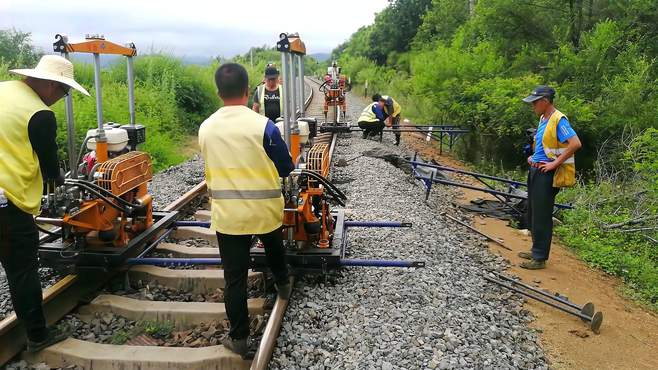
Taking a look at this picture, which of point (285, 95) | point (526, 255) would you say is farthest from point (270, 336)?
point (526, 255)

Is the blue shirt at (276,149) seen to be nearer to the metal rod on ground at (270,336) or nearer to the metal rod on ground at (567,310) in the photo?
the metal rod on ground at (270,336)

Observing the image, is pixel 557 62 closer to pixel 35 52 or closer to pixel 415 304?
pixel 415 304

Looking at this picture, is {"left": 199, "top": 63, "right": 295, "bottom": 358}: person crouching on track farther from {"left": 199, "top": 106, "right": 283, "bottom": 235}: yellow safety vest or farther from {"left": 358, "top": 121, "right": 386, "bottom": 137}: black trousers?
{"left": 358, "top": 121, "right": 386, "bottom": 137}: black trousers

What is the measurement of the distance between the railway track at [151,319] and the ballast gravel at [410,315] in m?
0.30

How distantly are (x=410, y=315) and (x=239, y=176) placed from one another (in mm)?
1805

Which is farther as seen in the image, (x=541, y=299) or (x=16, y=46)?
(x=16, y=46)

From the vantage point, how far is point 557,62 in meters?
13.5

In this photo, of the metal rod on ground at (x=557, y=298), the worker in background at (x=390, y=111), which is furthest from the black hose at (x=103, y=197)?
the worker in background at (x=390, y=111)

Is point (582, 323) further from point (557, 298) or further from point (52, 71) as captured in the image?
point (52, 71)

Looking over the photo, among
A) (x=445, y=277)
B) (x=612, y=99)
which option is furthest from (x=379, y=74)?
(x=445, y=277)

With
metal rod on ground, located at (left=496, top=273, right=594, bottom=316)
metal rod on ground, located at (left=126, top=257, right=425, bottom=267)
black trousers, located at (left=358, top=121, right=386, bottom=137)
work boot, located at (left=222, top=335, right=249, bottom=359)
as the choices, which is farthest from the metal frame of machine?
black trousers, located at (left=358, top=121, right=386, bottom=137)

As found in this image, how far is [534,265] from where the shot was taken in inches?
235

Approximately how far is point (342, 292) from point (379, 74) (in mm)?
31452

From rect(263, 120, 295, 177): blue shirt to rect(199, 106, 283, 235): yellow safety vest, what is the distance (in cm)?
3
